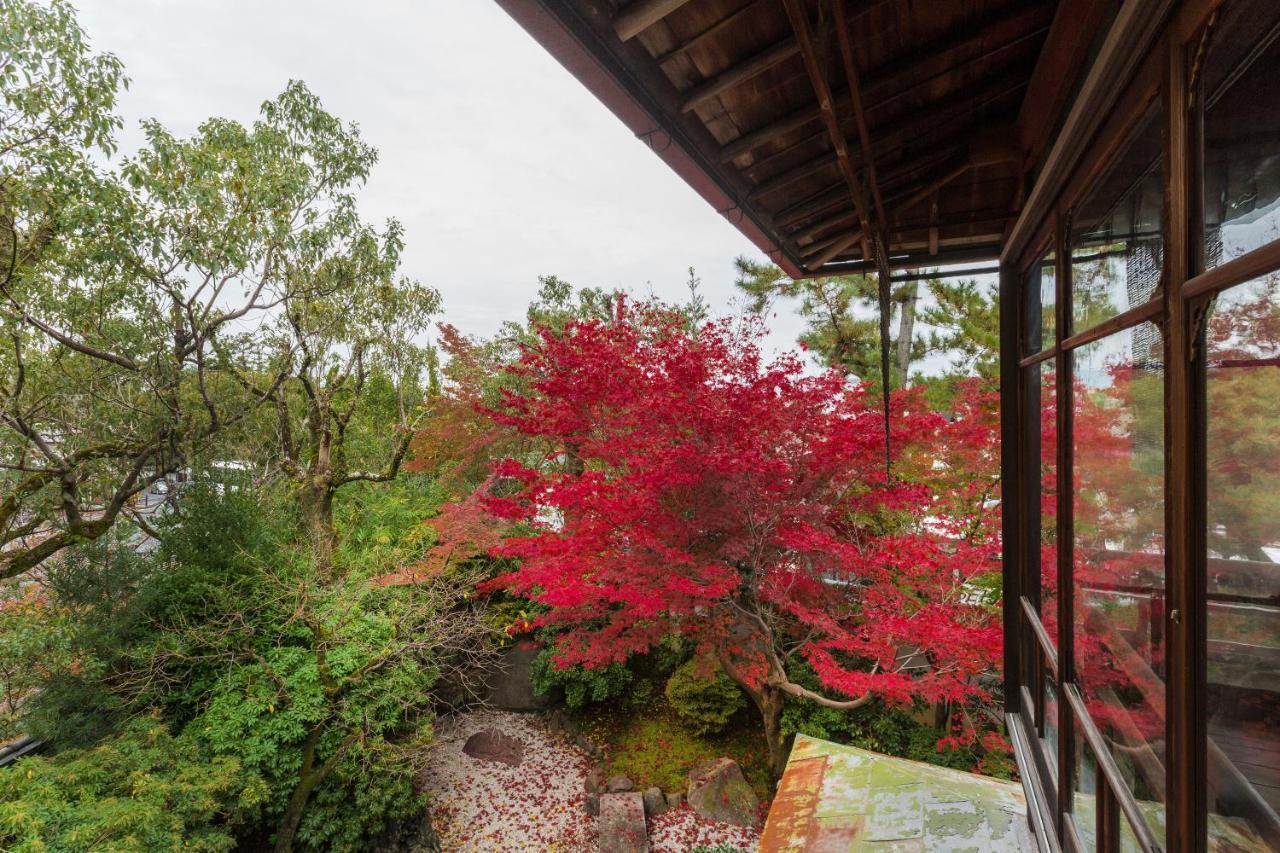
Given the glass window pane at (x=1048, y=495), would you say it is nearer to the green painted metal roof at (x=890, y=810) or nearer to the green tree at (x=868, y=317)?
the green painted metal roof at (x=890, y=810)

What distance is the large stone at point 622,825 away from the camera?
530cm

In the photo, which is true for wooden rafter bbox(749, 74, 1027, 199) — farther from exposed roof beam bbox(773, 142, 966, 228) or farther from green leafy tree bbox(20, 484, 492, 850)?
green leafy tree bbox(20, 484, 492, 850)

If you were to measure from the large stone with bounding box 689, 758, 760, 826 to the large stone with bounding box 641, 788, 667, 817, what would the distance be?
0.95 feet

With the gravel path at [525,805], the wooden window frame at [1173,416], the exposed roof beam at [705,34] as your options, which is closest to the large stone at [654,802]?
the gravel path at [525,805]

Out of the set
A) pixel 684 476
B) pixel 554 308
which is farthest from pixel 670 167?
pixel 554 308

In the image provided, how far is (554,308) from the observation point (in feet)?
32.2

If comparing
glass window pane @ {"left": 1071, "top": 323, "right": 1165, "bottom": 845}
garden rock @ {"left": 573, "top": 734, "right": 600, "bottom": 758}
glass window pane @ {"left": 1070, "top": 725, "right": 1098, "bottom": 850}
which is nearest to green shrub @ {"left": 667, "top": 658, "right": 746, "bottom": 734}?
garden rock @ {"left": 573, "top": 734, "right": 600, "bottom": 758}

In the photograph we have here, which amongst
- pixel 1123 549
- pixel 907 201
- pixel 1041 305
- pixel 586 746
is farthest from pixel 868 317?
pixel 1123 549

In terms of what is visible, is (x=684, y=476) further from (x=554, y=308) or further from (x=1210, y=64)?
(x=554, y=308)

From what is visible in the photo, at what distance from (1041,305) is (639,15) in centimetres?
193

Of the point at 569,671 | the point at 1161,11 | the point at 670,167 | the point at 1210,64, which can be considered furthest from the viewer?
the point at 569,671

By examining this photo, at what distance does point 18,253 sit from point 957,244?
6.51m

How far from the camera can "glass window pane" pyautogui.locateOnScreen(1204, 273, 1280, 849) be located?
28.6 inches

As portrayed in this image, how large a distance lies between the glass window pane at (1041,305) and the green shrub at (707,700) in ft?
17.2
